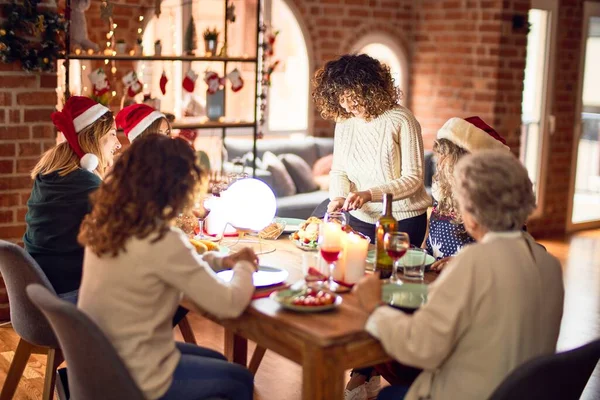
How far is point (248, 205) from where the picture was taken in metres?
2.98

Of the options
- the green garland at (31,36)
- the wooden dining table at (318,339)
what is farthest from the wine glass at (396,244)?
the green garland at (31,36)

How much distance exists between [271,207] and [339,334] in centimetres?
100

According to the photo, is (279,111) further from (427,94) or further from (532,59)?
(532,59)

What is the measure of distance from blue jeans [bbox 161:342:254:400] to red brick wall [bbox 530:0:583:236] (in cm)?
562

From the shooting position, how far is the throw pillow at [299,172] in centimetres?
642

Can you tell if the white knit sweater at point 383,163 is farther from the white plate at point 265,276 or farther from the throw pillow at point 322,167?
the throw pillow at point 322,167

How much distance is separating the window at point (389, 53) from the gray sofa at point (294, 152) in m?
0.87

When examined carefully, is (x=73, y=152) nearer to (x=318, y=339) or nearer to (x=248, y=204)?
(x=248, y=204)

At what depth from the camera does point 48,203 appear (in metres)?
3.02

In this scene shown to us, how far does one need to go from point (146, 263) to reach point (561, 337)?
3.11 m

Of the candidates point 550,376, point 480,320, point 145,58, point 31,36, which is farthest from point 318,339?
point 145,58

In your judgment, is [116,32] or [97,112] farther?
[116,32]

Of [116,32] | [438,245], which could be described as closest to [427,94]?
[116,32]

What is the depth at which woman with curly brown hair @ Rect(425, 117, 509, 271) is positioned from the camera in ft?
9.51
